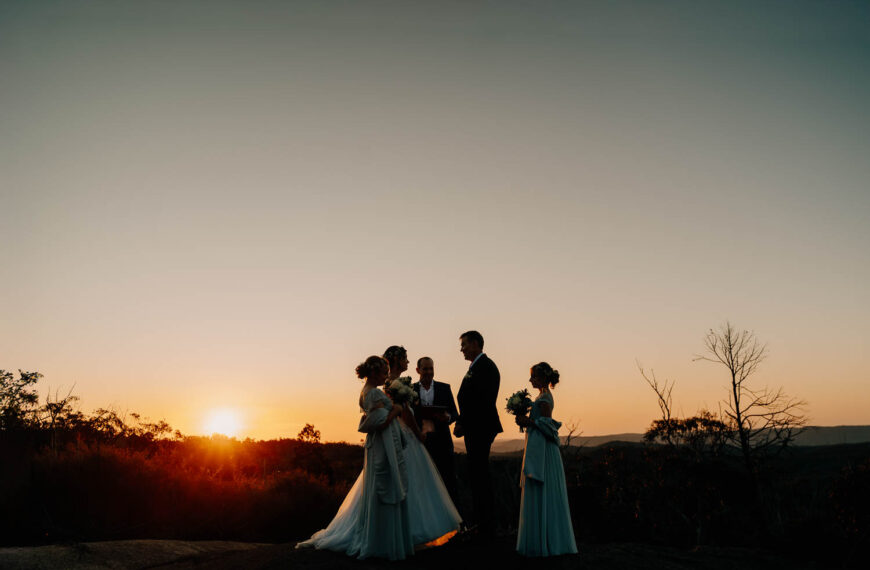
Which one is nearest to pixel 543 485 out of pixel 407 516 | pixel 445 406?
pixel 407 516

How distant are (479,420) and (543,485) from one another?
1.30 meters

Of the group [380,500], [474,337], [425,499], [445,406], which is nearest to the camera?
[380,500]

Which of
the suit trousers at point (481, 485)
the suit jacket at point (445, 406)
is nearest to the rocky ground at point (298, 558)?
the suit trousers at point (481, 485)

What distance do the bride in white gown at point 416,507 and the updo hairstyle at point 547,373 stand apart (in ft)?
6.75

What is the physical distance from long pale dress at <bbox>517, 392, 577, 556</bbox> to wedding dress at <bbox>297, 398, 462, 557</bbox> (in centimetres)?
112

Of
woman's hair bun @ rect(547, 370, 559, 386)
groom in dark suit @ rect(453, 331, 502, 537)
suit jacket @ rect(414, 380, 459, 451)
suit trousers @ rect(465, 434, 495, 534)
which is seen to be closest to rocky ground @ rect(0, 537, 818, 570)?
suit trousers @ rect(465, 434, 495, 534)

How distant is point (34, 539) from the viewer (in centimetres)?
984

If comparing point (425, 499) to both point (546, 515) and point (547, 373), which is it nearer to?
point (546, 515)

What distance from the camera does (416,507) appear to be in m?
7.99

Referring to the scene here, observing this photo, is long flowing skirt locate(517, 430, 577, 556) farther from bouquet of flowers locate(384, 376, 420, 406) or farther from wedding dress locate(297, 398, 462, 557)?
bouquet of flowers locate(384, 376, 420, 406)

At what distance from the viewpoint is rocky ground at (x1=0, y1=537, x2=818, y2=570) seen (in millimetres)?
7195

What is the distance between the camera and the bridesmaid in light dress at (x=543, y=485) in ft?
25.2

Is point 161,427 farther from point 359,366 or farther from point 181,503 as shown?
point 359,366

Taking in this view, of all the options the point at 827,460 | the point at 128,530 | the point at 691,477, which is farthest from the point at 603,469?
the point at 827,460
